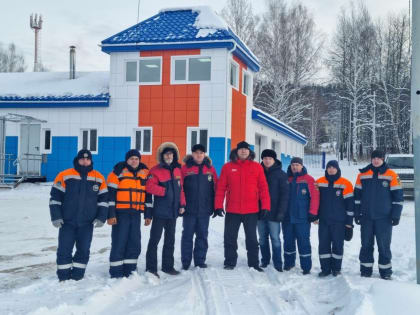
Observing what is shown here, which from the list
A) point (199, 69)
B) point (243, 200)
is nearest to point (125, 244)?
point (243, 200)

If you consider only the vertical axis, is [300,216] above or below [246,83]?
below

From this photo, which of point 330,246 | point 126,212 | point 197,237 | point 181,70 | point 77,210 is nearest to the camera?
point 77,210

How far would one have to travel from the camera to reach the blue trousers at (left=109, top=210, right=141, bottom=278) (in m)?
5.60

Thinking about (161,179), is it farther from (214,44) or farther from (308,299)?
(214,44)

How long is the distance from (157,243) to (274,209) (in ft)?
5.89

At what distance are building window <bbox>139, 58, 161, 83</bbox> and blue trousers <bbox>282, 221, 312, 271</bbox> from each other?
10.8m

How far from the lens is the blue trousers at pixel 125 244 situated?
5598 millimetres

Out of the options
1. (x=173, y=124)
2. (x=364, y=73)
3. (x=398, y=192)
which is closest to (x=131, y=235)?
(x=398, y=192)

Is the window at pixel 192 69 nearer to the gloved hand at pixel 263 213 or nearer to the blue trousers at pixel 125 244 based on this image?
the gloved hand at pixel 263 213

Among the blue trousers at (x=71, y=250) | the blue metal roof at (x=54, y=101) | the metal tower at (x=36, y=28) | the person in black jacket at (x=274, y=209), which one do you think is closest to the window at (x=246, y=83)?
Result: the blue metal roof at (x=54, y=101)

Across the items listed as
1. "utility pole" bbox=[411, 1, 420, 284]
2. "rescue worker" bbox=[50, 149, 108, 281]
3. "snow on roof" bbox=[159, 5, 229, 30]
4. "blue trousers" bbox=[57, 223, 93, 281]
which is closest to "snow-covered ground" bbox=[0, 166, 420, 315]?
"blue trousers" bbox=[57, 223, 93, 281]

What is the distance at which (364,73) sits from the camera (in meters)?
32.4

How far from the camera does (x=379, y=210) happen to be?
5.82 meters

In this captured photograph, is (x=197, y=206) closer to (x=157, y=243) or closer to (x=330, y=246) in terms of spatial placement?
(x=157, y=243)
